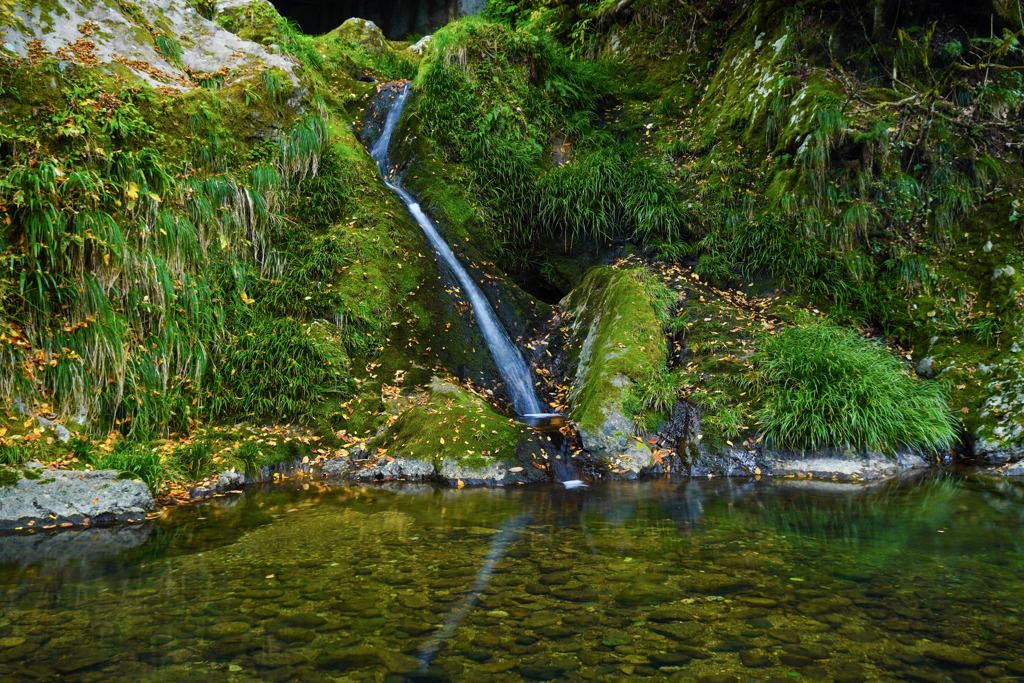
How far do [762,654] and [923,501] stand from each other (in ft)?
9.80

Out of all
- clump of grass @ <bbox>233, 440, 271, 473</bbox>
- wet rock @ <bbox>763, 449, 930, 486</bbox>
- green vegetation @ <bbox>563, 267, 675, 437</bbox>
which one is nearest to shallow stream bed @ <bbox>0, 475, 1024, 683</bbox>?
clump of grass @ <bbox>233, 440, 271, 473</bbox>

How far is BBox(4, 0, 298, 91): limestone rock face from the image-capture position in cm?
597

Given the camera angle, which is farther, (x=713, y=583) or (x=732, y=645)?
(x=713, y=583)

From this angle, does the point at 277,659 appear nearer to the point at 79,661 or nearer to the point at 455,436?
the point at 79,661

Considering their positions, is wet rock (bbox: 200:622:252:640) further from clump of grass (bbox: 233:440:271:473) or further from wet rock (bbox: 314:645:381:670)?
clump of grass (bbox: 233:440:271:473)

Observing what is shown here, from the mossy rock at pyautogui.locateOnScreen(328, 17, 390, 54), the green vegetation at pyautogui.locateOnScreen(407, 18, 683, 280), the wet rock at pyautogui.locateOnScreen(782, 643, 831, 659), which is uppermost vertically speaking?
the mossy rock at pyautogui.locateOnScreen(328, 17, 390, 54)

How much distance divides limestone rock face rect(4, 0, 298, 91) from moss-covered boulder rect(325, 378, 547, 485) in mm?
4643

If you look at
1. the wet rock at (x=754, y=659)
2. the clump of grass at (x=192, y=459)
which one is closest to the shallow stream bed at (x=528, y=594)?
the wet rock at (x=754, y=659)

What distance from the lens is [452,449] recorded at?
5.36m

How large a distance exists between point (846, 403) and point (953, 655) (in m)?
3.77

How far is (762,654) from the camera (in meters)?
2.16

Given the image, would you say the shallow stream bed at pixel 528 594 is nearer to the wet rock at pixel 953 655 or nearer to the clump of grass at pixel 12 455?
the wet rock at pixel 953 655

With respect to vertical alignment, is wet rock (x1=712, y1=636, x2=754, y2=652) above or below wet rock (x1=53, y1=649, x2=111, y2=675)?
below

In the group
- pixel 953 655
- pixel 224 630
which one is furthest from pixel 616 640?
pixel 224 630
